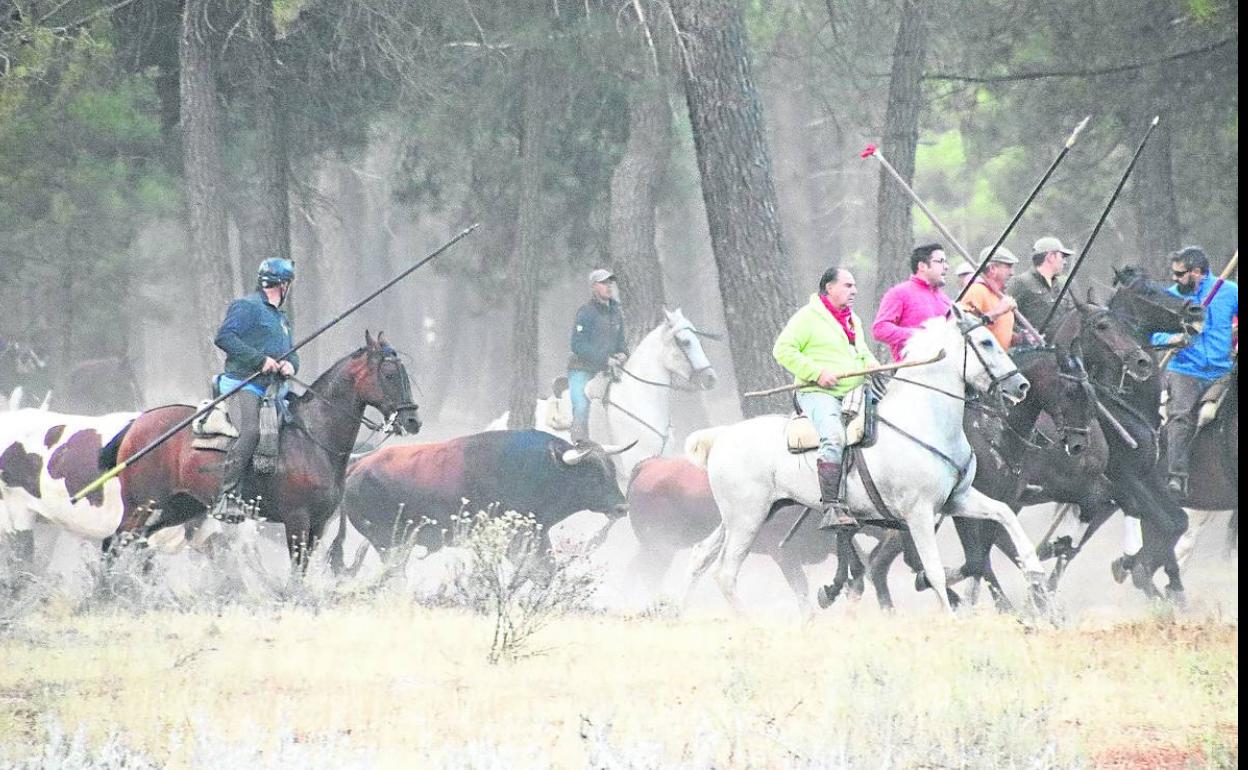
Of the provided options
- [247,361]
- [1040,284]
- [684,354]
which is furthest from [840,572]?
[684,354]

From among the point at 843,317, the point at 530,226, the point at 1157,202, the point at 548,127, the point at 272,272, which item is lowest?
the point at 843,317

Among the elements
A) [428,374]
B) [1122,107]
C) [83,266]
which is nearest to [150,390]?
[428,374]

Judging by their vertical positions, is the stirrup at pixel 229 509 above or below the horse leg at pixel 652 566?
above

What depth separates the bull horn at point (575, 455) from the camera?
1540 centimetres

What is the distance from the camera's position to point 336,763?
320 inches

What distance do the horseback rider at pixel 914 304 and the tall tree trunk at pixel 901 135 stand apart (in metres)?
6.39

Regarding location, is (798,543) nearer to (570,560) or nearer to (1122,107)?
(570,560)

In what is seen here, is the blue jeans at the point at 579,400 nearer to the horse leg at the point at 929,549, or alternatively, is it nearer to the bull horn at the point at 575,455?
the bull horn at the point at 575,455

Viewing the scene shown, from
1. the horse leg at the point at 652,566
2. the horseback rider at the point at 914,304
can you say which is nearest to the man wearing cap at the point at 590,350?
the horse leg at the point at 652,566

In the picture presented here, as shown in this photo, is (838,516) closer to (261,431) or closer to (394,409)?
(394,409)

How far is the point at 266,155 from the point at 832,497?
32.8 feet

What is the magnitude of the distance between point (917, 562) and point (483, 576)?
3.34m

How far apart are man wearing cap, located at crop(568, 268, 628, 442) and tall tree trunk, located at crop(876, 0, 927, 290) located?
2814 mm

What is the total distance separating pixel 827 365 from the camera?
40.7 ft
